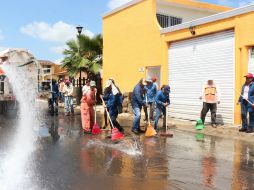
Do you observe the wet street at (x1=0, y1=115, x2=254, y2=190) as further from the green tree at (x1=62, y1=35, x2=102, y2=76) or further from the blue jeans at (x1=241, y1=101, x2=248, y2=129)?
the green tree at (x1=62, y1=35, x2=102, y2=76)

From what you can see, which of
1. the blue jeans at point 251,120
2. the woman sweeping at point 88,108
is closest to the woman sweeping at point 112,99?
the woman sweeping at point 88,108

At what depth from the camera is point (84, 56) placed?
25.7 metres

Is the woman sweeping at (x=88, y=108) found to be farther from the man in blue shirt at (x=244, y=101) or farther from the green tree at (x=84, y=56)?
the green tree at (x=84, y=56)

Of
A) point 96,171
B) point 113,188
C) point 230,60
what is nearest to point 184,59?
point 230,60

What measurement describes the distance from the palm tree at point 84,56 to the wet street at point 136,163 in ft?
42.5

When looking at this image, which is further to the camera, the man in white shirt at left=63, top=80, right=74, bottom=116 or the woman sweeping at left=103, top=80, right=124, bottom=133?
the man in white shirt at left=63, top=80, right=74, bottom=116

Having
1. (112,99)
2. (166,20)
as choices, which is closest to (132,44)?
(166,20)

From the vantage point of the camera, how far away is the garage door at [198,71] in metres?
14.1

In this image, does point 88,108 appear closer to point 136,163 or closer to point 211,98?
point 211,98

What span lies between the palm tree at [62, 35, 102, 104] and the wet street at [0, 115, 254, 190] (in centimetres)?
1294

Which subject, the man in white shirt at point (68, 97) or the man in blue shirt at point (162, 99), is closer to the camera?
the man in blue shirt at point (162, 99)

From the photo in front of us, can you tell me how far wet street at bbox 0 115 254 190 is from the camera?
6555mm

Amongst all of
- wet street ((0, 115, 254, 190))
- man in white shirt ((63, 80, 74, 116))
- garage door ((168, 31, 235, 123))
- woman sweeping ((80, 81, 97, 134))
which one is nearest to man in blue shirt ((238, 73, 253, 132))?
wet street ((0, 115, 254, 190))

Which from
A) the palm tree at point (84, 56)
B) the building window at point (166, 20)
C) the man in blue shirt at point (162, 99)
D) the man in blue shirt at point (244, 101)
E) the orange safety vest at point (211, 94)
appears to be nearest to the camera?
the man in blue shirt at point (244, 101)
